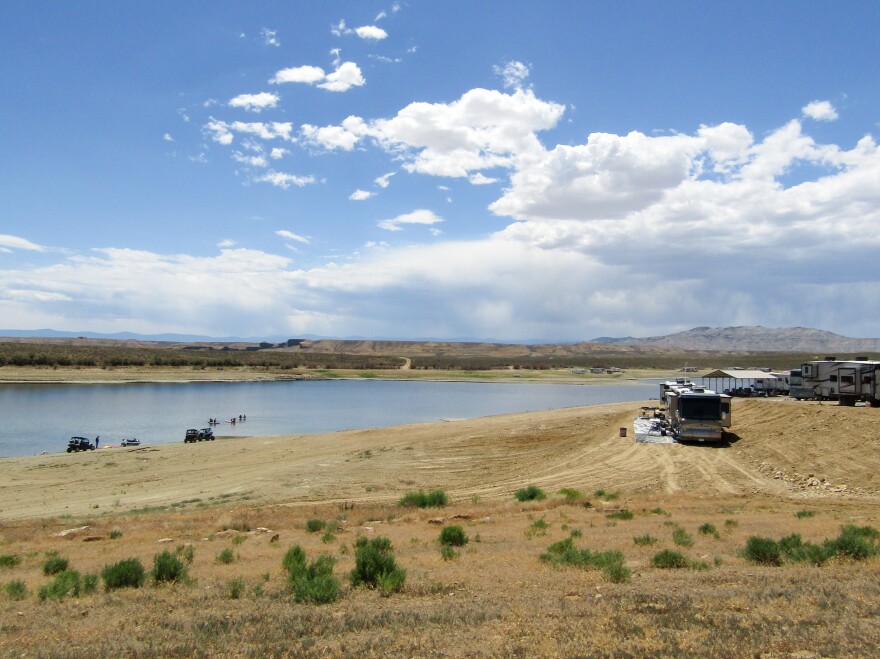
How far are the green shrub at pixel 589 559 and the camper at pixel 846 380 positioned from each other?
75.3 feet

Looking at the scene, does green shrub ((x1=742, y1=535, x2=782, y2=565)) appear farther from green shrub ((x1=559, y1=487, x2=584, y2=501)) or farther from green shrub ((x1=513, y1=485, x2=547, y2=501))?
green shrub ((x1=513, y1=485, x2=547, y2=501))

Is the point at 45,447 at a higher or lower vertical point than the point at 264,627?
lower

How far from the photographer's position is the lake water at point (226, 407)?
5159cm

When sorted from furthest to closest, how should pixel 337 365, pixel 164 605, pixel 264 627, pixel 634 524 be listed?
pixel 337 365 < pixel 634 524 < pixel 164 605 < pixel 264 627

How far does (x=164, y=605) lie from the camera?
8133 mm

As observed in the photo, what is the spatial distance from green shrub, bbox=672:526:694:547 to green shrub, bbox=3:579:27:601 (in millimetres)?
10960

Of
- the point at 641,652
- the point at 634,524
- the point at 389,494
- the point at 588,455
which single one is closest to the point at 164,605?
the point at 641,652

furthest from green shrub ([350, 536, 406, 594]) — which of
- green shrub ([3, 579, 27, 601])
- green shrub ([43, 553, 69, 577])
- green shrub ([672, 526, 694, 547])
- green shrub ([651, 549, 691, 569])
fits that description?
green shrub ([43, 553, 69, 577])

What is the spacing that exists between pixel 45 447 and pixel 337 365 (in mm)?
121414

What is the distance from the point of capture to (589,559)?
9.89 metres

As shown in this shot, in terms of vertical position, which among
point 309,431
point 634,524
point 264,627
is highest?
point 264,627

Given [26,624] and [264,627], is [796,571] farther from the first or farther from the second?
[26,624]

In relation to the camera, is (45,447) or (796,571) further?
Answer: (45,447)

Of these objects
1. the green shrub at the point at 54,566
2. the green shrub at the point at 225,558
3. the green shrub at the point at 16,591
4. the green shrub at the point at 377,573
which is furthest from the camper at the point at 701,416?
the green shrub at the point at 16,591
